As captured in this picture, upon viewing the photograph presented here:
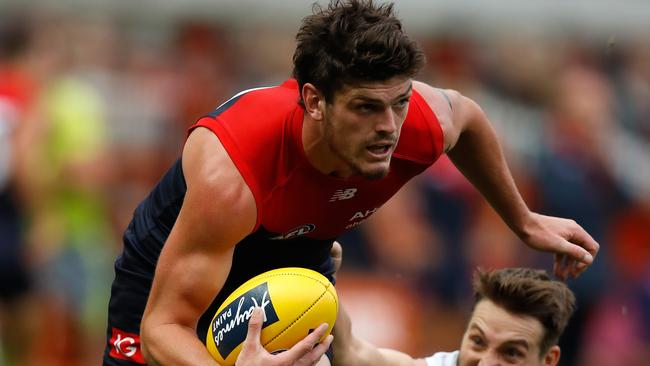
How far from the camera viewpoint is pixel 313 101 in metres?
6.41

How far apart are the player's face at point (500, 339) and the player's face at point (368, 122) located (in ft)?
3.37

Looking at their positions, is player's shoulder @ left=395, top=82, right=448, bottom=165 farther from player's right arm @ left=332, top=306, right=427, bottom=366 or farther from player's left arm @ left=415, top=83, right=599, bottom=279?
player's right arm @ left=332, top=306, right=427, bottom=366

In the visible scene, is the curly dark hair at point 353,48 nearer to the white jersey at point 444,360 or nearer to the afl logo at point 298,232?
the afl logo at point 298,232

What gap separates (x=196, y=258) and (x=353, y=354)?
1507mm

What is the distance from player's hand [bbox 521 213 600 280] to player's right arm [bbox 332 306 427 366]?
32.8 inches

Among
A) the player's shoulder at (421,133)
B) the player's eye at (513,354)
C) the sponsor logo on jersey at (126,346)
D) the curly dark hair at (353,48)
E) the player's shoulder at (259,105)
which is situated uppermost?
the curly dark hair at (353,48)

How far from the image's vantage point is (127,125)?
41.5 feet

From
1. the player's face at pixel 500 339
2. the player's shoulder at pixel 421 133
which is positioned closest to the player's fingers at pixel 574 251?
the player's face at pixel 500 339

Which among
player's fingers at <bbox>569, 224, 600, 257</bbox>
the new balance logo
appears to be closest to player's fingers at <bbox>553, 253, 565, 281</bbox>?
player's fingers at <bbox>569, 224, 600, 257</bbox>

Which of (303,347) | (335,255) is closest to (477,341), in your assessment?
(335,255)

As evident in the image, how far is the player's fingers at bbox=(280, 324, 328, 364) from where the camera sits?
5.90 meters

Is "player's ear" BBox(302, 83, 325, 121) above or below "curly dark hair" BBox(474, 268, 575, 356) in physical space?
above

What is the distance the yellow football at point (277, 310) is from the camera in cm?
601

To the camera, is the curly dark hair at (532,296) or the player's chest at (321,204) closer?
the player's chest at (321,204)
